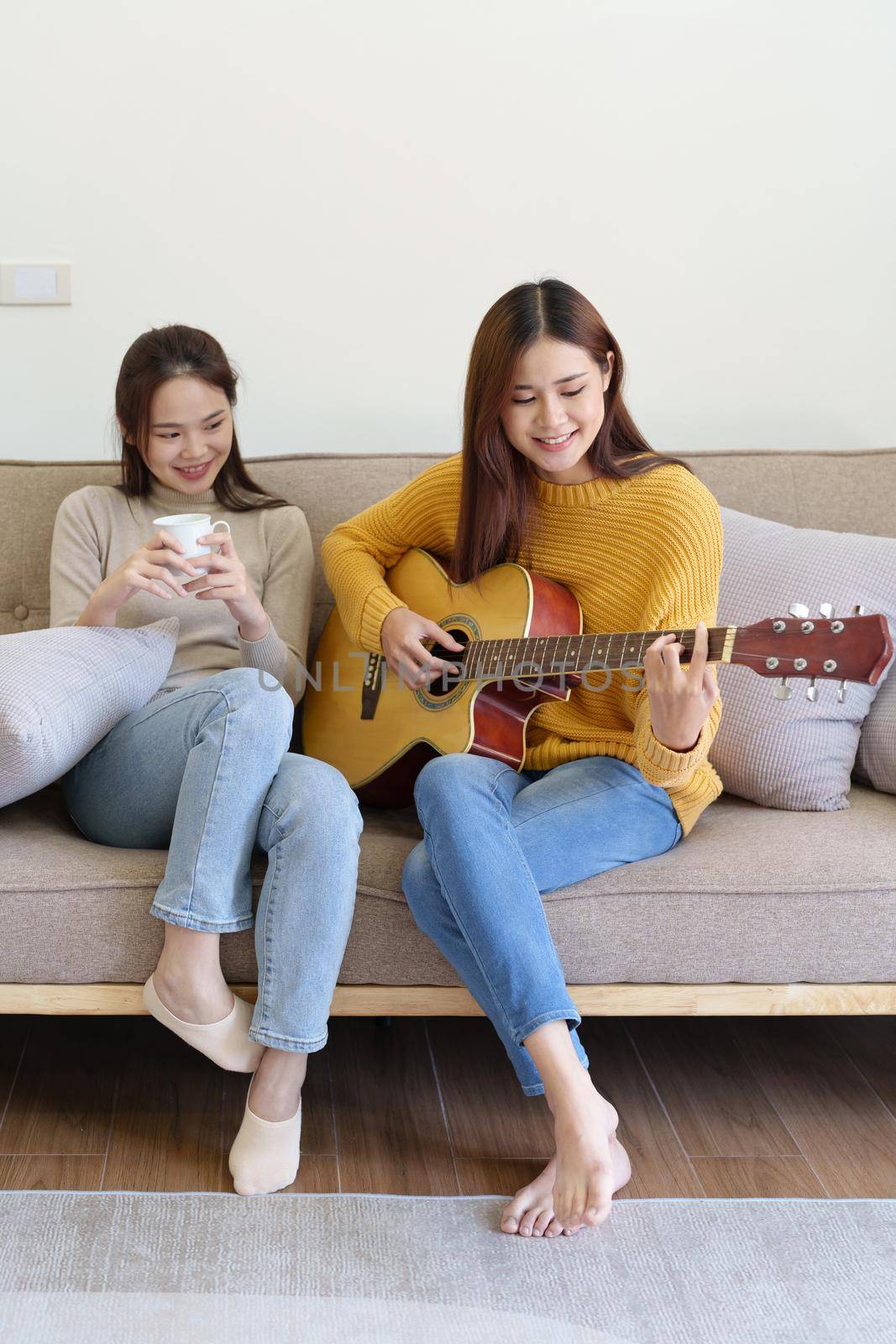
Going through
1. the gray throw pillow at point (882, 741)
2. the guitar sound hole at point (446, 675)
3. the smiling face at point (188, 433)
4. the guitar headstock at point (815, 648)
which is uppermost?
the smiling face at point (188, 433)

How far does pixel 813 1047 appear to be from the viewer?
180 cm

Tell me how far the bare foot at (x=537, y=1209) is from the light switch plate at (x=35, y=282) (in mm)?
1710

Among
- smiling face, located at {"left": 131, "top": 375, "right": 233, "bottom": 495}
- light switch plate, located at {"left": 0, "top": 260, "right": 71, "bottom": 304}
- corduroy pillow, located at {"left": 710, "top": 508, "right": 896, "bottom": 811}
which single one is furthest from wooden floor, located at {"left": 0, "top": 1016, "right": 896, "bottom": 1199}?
light switch plate, located at {"left": 0, "top": 260, "right": 71, "bottom": 304}

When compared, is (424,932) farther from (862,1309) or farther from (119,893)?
(862,1309)

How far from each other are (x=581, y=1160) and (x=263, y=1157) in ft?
1.24

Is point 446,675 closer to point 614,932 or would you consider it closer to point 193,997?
point 614,932

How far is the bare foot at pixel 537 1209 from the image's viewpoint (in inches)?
52.4

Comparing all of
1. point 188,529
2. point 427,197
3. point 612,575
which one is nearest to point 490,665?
point 612,575

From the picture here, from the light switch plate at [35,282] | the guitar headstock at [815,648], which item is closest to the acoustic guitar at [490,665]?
the guitar headstock at [815,648]

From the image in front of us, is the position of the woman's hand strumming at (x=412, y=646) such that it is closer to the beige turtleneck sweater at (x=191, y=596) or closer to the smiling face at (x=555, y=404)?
the beige turtleneck sweater at (x=191, y=596)

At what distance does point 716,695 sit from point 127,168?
1.50 metres

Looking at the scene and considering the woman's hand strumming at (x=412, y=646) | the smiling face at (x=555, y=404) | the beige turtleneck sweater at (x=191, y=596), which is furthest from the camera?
the beige turtleneck sweater at (x=191, y=596)

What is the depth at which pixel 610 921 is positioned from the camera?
1441 mm

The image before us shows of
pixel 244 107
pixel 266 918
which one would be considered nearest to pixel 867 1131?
pixel 266 918
